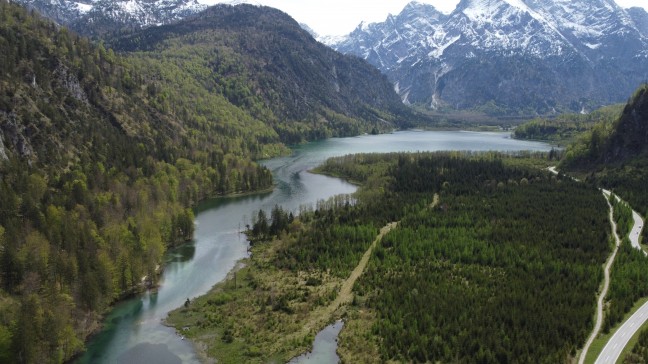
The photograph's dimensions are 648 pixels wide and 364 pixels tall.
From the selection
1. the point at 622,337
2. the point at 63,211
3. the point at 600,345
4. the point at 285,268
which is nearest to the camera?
the point at 600,345

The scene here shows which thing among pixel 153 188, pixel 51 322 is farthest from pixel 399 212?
pixel 51 322

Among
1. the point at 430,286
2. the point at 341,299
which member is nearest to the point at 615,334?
the point at 430,286

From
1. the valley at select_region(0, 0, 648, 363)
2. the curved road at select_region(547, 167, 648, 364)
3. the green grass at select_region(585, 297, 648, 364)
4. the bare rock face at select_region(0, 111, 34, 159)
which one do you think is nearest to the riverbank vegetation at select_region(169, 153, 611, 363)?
the valley at select_region(0, 0, 648, 363)

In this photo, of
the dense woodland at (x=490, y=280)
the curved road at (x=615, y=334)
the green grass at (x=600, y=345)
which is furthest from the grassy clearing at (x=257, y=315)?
the curved road at (x=615, y=334)

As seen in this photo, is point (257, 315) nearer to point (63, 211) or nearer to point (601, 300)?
point (63, 211)

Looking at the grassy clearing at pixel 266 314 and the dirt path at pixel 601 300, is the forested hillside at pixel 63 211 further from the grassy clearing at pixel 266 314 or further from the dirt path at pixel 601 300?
the dirt path at pixel 601 300

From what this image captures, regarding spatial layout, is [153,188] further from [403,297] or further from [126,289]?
[403,297]

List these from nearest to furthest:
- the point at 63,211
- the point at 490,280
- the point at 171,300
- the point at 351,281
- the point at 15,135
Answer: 1. the point at 490,280
2. the point at 171,300
3. the point at 351,281
4. the point at 63,211
5. the point at 15,135

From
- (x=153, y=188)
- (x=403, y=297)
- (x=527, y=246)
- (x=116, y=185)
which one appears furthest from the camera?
(x=153, y=188)

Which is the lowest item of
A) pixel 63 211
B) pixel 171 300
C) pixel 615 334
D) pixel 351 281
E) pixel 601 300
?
pixel 615 334
